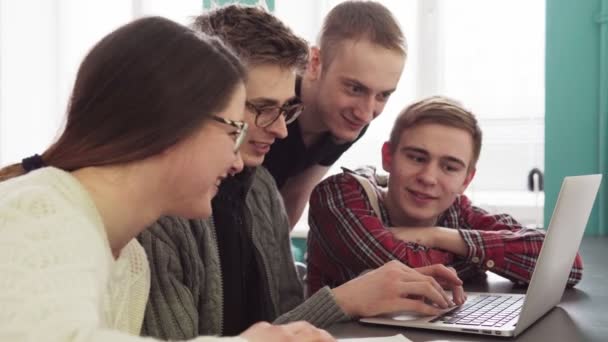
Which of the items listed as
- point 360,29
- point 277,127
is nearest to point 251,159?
point 277,127

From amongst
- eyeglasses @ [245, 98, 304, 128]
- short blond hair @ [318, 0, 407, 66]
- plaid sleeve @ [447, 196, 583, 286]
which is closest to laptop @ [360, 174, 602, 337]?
plaid sleeve @ [447, 196, 583, 286]

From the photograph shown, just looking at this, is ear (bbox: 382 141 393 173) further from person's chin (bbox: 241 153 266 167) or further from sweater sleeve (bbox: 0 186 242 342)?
sweater sleeve (bbox: 0 186 242 342)

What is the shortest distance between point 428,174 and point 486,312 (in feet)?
1.53

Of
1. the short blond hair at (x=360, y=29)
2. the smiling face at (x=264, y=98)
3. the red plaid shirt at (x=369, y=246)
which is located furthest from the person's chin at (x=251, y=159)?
the short blond hair at (x=360, y=29)

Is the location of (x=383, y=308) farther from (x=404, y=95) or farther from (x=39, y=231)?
(x=404, y=95)

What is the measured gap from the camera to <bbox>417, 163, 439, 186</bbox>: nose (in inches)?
61.6

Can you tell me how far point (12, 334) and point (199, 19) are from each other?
2.63 ft

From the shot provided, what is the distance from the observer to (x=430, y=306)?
1139mm

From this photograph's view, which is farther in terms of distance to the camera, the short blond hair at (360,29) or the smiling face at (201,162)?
the short blond hair at (360,29)

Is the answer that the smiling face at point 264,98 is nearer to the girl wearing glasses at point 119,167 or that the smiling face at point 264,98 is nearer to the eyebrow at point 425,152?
the girl wearing glasses at point 119,167

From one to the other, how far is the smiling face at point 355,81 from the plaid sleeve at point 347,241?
192 millimetres

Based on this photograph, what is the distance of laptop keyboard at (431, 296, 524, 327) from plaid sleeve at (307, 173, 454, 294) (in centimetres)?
19

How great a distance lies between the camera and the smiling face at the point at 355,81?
5.45 feet

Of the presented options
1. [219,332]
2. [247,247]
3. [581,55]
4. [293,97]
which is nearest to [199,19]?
[293,97]
